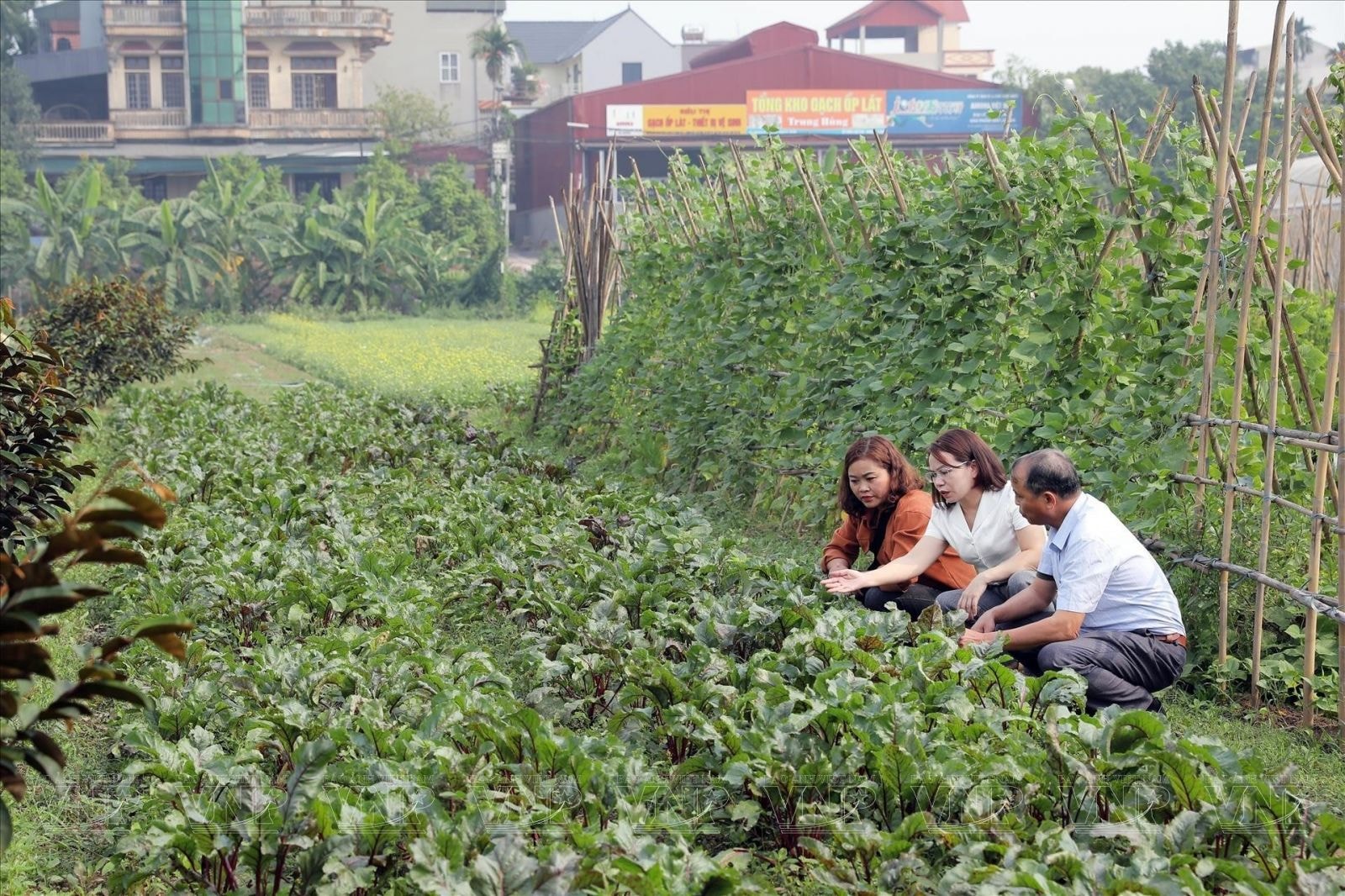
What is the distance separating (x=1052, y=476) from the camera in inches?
202

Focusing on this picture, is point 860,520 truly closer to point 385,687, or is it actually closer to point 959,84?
point 385,687

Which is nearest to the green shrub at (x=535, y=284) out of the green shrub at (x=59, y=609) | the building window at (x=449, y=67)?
the building window at (x=449, y=67)

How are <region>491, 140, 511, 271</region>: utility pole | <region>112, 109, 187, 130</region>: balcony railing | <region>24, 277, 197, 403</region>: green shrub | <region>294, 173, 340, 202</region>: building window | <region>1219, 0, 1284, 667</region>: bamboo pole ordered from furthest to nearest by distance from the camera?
<region>294, 173, 340, 202</region>: building window, <region>112, 109, 187, 130</region>: balcony railing, <region>491, 140, 511, 271</region>: utility pole, <region>24, 277, 197, 403</region>: green shrub, <region>1219, 0, 1284, 667</region>: bamboo pole

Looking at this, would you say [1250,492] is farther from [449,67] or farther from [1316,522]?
[449,67]

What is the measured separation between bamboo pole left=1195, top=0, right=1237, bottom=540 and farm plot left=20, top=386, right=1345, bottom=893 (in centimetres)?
139

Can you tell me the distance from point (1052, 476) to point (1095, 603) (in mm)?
458

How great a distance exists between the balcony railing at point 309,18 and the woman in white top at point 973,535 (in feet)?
157

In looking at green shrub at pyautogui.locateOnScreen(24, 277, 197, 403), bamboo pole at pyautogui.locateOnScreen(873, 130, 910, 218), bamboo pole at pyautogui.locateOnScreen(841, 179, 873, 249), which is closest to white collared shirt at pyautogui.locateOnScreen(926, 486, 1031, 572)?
bamboo pole at pyautogui.locateOnScreen(873, 130, 910, 218)

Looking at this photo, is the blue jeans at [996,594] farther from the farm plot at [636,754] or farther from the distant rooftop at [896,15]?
the distant rooftop at [896,15]

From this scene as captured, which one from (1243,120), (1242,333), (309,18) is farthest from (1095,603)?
(309,18)

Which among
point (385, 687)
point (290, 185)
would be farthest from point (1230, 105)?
point (290, 185)

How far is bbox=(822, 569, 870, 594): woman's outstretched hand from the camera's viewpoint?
575cm

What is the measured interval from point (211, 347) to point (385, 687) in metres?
21.1

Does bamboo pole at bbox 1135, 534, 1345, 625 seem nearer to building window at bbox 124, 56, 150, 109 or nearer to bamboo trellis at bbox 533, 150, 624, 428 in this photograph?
bamboo trellis at bbox 533, 150, 624, 428
